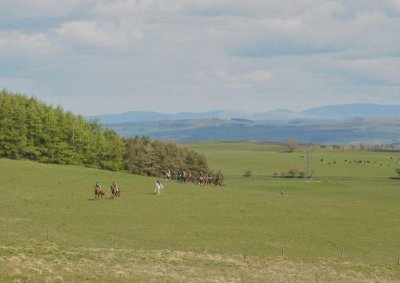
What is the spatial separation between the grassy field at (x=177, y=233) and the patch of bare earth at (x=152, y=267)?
0.20 ft

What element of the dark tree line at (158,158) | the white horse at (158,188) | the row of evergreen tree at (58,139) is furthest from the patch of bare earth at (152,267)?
the dark tree line at (158,158)

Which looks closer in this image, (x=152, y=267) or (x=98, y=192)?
(x=152, y=267)

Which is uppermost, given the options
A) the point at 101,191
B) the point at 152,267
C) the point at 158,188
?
the point at 158,188

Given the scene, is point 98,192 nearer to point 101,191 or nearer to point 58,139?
point 101,191

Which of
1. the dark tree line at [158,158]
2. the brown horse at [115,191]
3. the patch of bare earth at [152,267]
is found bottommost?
the patch of bare earth at [152,267]

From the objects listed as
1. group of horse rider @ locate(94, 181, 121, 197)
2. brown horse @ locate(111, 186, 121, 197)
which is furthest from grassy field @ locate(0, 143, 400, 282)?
brown horse @ locate(111, 186, 121, 197)

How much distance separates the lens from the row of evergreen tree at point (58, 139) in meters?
106

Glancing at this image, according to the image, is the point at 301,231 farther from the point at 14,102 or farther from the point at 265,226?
the point at 14,102

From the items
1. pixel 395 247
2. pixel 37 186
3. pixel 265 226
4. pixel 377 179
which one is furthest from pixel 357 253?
pixel 377 179

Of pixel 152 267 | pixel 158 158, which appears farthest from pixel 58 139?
pixel 152 267

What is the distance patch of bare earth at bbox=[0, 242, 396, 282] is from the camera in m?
31.6

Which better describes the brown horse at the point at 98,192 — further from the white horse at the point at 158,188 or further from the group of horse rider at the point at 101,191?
the white horse at the point at 158,188

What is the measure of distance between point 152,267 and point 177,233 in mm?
17152

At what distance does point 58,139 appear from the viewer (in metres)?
109
